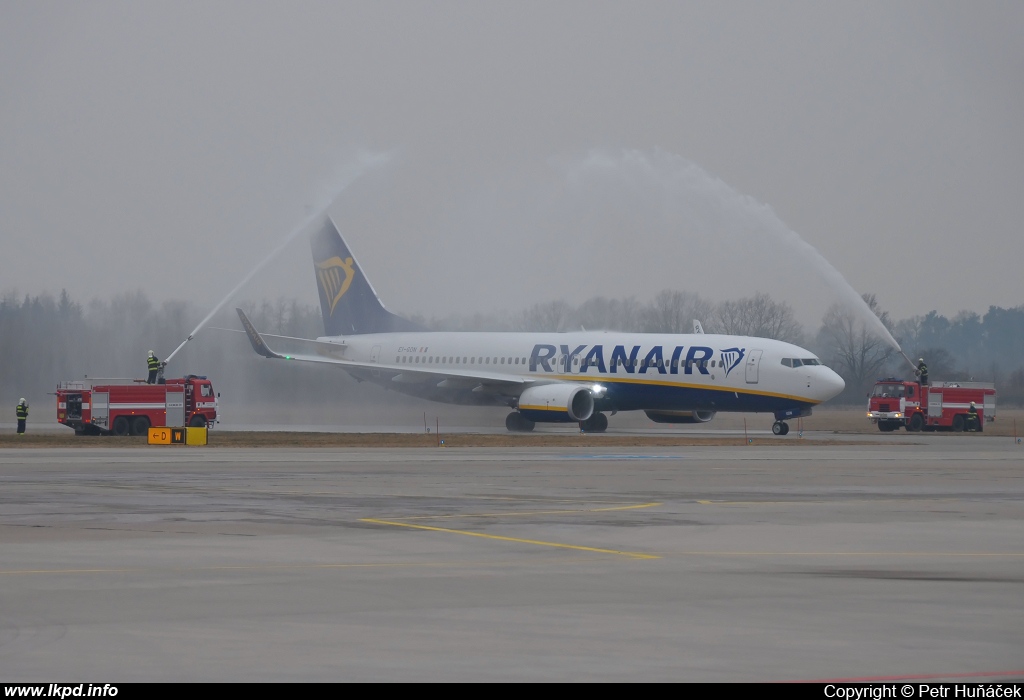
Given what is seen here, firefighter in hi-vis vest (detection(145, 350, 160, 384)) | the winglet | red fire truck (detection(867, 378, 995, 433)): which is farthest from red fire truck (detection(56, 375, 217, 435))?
red fire truck (detection(867, 378, 995, 433))

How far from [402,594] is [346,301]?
62933 millimetres

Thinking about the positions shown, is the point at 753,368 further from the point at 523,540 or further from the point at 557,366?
the point at 523,540

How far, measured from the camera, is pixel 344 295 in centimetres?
7450

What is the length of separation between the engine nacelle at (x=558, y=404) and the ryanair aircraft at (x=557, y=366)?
56 millimetres

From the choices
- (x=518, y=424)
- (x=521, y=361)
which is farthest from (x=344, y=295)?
(x=518, y=424)

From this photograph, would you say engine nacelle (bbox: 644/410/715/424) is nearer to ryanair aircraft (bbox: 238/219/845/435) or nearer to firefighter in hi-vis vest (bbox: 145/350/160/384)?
ryanair aircraft (bbox: 238/219/845/435)

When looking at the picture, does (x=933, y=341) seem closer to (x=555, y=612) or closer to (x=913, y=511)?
(x=913, y=511)

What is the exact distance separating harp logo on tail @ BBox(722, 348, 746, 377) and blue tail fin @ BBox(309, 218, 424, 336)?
2165 centimetres

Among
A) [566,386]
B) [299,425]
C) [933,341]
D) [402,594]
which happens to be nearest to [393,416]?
[299,425]

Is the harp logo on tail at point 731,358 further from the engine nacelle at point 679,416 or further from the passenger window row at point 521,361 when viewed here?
the engine nacelle at point 679,416

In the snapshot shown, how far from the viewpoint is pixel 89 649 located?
30.9 ft

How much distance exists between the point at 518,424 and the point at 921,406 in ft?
71.4

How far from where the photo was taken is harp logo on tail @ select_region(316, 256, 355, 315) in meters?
74.4

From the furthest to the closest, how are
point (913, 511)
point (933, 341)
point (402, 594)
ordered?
point (933, 341)
point (913, 511)
point (402, 594)
